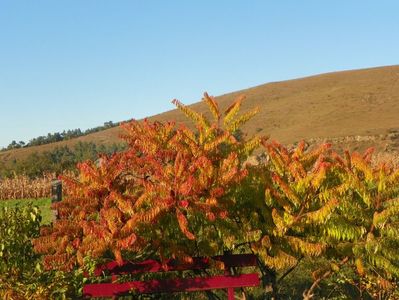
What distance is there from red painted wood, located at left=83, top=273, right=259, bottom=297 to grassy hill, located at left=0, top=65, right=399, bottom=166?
5642 cm

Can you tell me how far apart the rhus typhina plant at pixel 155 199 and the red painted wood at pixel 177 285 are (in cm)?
31

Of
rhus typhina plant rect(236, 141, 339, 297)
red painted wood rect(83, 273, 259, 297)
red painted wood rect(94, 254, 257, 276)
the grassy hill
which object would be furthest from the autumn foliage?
the grassy hill

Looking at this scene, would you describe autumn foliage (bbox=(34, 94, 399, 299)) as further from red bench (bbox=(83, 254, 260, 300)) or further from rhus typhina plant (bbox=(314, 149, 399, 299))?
red bench (bbox=(83, 254, 260, 300))

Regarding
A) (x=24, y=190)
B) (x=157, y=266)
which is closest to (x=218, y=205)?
(x=157, y=266)

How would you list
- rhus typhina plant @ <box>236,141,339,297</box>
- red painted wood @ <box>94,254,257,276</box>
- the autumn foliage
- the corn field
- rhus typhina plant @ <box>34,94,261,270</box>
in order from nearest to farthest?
rhus typhina plant @ <box>34,94,261,270</box> < the autumn foliage < rhus typhina plant @ <box>236,141,339,297</box> < red painted wood @ <box>94,254,257,276</box> < the corn field

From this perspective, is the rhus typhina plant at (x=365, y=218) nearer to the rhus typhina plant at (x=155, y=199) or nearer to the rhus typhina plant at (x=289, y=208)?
the rhus typhina plant at (x=289, y=208)

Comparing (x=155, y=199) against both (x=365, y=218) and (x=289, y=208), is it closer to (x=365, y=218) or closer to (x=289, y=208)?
(x=289, y=208)

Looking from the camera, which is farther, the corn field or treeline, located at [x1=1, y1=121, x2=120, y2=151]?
treeline, located at [x1=1, y1=121, x2=120, y2=151]

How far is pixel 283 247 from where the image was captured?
239 inches

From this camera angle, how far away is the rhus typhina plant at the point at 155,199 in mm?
5480

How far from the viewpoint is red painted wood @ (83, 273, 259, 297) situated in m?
6.05

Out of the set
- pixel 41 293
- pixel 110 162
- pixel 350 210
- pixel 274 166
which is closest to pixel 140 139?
pixel 110 162

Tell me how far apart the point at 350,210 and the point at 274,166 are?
1075 millimetres

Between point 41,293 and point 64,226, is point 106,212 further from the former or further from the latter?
point 41,293
